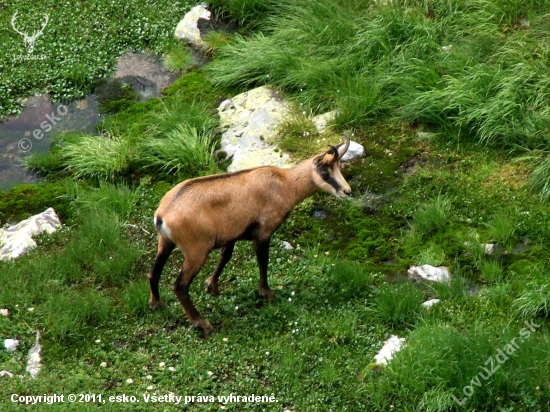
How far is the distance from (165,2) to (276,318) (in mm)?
6842

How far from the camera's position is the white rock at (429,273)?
966 centimetres

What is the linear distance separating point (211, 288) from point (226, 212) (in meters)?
0.99

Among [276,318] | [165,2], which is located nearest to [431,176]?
[276,318]

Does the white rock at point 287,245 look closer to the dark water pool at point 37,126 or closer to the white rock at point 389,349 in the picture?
the white rock at point 389,349

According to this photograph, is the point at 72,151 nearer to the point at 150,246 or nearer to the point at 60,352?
the point at 150,246

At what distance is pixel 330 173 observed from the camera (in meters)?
9.54

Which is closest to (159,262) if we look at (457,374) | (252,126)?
(457,374)

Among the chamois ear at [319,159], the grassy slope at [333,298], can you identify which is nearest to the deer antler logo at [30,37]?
the grassy slope at [333,298]

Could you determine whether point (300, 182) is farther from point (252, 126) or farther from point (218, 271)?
point (252, 126)

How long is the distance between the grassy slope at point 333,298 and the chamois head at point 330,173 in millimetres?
829

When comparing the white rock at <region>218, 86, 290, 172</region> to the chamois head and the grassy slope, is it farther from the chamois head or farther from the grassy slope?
the chamois head

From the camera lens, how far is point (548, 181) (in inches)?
408

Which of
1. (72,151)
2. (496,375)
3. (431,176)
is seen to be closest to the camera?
(496,375)

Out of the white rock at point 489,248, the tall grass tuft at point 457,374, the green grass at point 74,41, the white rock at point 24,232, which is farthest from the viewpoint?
the green grass at point 74,41
